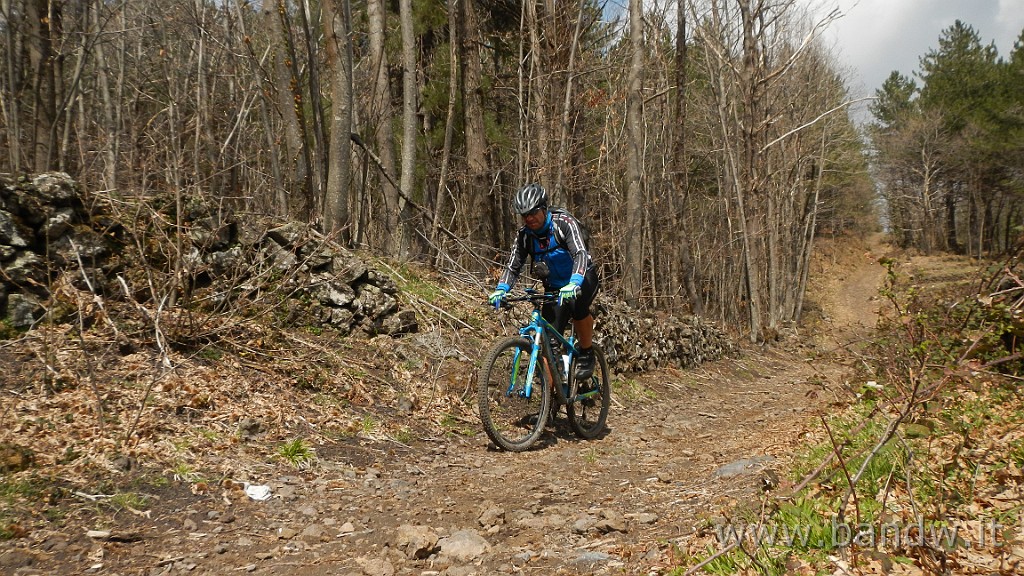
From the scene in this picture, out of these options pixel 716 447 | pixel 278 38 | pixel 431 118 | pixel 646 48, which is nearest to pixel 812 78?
Answer: pixel 646 48

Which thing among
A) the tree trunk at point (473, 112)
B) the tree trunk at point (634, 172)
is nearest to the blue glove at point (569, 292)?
the tree trunk at point (473, 112)

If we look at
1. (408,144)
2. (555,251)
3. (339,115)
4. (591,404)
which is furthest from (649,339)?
(339,115)

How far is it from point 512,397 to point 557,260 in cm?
144

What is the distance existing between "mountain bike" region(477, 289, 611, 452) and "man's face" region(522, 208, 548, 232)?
0.66 metres

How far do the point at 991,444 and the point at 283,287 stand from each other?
6404 millimetres

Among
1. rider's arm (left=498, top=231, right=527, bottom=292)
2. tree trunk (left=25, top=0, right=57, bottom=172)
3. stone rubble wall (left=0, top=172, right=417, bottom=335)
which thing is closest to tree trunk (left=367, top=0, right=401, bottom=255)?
stone rubble wall (left=0, top=172, right=417, bottom=335)

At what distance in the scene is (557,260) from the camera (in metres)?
6.46

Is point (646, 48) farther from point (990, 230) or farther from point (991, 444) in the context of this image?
point (990, 230)

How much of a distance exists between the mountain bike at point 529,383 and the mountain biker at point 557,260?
17 cm

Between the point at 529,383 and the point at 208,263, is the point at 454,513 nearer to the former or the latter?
the point at 529,383

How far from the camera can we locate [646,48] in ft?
64.5

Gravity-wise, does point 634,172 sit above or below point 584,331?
above

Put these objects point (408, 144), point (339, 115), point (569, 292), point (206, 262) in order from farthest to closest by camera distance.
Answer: point (408, 144), point (339, 115), point (206, 262), point (569, 292)

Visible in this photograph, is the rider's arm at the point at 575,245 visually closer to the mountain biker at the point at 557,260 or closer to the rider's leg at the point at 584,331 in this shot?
the mountain biker at the point at 557,260
